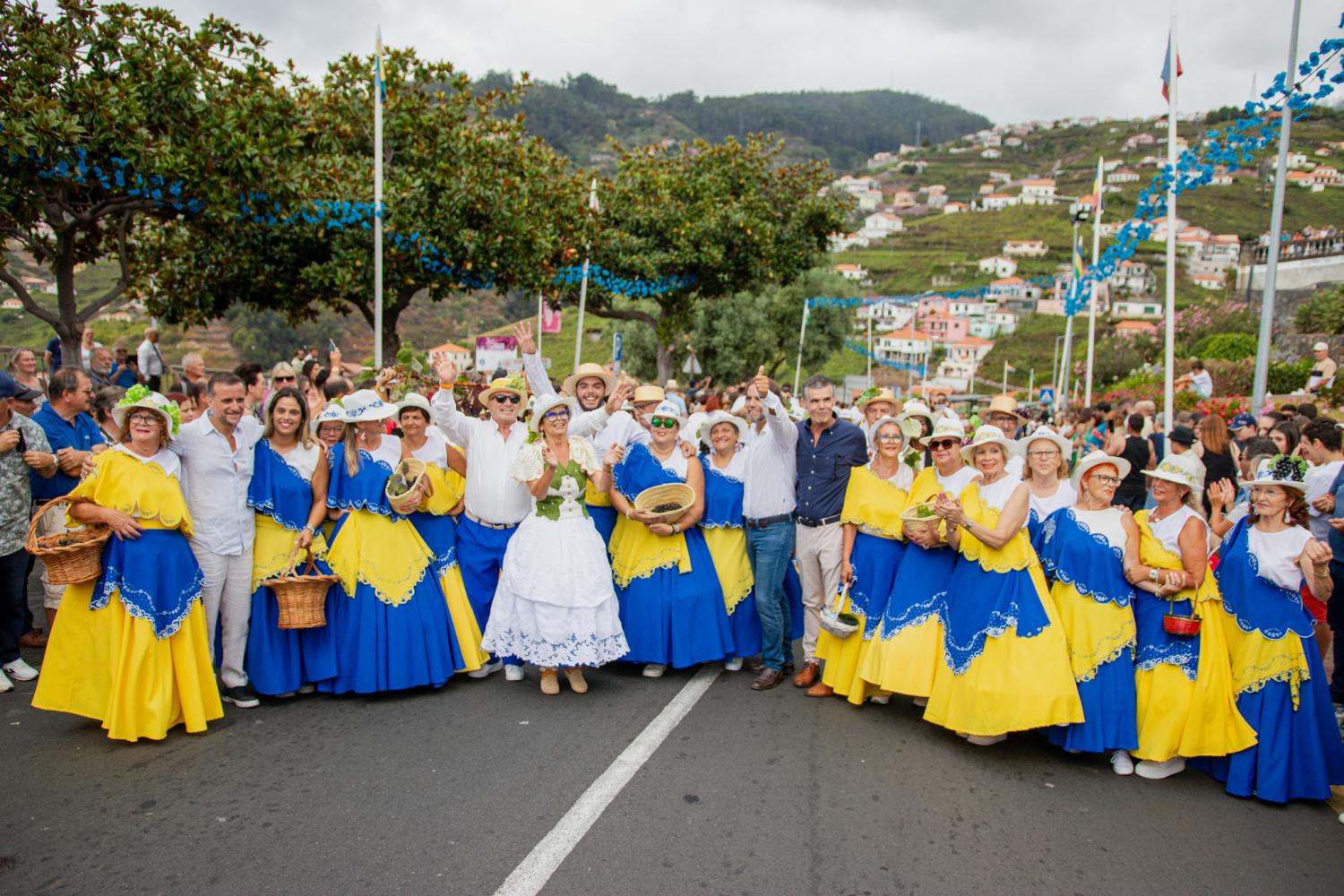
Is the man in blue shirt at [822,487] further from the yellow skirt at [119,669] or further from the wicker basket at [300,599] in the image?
the yellow skirt at [119,669]

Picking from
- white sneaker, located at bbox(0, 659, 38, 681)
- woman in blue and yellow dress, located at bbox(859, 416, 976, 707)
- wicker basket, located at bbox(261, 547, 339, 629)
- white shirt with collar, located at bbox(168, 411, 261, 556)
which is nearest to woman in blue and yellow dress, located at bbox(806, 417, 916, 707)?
woman in blue and yellow dress, located at bbox(859, 416, 976, 707)

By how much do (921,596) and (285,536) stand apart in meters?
4.02

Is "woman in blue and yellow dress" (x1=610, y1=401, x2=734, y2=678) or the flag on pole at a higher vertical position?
the flag on pole

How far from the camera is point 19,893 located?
3588mm

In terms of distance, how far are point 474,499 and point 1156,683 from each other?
4349mm

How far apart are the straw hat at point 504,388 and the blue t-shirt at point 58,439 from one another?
9.60 feet

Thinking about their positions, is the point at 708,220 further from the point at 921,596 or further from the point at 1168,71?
the point at 921,596

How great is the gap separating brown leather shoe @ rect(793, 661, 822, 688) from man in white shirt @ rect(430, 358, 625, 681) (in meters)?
1.93

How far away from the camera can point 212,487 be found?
5.68 metres

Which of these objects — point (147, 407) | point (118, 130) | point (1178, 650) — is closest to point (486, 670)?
point (147, 407)

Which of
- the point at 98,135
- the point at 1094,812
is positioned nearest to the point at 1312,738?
the point at 1094,812

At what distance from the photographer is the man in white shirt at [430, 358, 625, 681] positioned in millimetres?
6473

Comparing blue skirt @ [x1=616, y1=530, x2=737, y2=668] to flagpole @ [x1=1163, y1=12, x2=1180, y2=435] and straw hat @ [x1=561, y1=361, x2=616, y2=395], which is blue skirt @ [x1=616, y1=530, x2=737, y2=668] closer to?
straw hat @ [x1=561, y1=361, x2=616, y2=395]

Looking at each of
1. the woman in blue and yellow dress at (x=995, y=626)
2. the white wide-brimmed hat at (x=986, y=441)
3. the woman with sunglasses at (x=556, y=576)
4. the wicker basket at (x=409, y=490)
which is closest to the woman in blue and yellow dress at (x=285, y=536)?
the wicker basket at (x=409, y=490)
